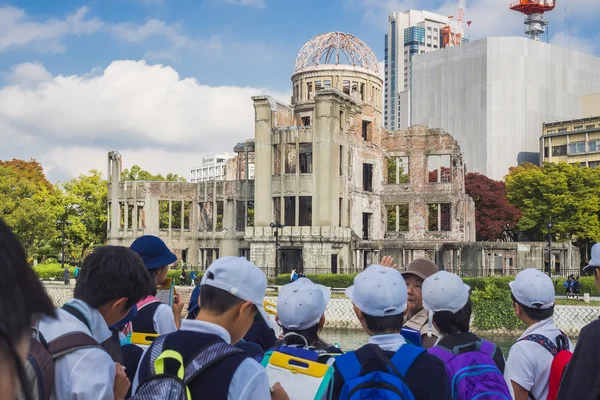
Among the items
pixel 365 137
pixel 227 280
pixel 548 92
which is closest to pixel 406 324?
pixel 227 280

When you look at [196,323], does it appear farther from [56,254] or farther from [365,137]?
[56,254]

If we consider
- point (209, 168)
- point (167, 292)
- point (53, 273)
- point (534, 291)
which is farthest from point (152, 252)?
point (209, 168)

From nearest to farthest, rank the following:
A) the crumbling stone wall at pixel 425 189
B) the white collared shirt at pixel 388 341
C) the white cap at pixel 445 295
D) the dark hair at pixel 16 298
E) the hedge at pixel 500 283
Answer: the dark hair at pixel 16 298 → the white collared shirt at pixel 388 341 → the white cap at pixel 445 295 → the hedge at pixel 500 283 → the crumbling stone wall at pixel 425 189

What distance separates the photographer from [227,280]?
378cm

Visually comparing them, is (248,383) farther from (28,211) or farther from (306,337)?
(28,211)

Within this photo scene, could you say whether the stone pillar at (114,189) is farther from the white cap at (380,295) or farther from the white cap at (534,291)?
the white cap at (380,295)

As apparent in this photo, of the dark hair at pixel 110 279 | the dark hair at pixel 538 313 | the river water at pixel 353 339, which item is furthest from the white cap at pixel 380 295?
the river water at pixel 353 339

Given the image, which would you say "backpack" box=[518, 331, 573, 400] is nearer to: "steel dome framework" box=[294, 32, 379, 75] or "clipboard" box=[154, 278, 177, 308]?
"clipboard" box=[154, 278, 177, 308]

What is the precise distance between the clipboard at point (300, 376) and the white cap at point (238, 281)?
528 millimetres

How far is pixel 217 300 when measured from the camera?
3.77 metres

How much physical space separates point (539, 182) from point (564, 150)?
1851 centimetres

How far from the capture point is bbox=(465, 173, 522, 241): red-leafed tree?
64.1 meters

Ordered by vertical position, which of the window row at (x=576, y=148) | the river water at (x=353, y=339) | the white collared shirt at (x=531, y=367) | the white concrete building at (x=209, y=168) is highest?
the white concrete building at (x=209, y=168)

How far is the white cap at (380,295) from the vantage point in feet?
14.2
